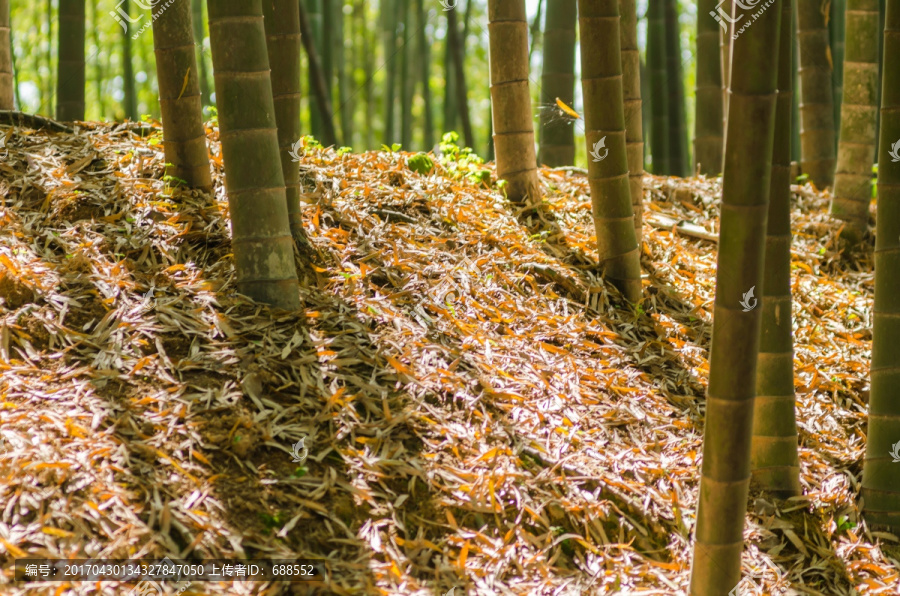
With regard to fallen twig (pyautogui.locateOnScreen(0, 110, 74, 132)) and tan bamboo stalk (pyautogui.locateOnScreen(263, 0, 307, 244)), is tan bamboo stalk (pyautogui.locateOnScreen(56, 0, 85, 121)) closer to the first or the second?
fallen twig (pyautogui.locateOnScreen(0, 110, 74, 132))

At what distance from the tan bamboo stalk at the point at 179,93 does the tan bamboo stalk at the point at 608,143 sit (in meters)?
1.64

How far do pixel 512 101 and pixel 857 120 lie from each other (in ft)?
A: 7.12

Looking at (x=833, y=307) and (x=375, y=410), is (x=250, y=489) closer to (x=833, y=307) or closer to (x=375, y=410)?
(x=375, y=410)

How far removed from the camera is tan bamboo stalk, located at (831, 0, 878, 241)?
414cm

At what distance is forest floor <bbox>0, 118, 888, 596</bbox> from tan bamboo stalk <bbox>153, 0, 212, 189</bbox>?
0.13 m

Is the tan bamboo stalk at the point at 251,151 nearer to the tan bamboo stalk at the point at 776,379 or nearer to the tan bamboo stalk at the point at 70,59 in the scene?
the tan bamboo stalk at the point at 776,379

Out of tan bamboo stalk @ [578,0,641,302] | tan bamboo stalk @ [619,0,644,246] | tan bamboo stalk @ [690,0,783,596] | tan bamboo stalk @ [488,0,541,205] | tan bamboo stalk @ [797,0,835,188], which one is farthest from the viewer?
tan bamboo stalk @ [797,0,835,188]

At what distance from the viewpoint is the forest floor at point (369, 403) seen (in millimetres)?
1928

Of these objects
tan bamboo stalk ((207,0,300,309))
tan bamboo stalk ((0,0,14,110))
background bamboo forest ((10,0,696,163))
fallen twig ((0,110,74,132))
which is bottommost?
tan bamboo stalk ((207,0,300,309))

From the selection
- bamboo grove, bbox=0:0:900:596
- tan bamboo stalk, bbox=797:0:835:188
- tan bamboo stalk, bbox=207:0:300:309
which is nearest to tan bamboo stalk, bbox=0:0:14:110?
bamboo grove, bbox=0:0:900:596

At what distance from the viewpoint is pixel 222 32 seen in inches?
95.6

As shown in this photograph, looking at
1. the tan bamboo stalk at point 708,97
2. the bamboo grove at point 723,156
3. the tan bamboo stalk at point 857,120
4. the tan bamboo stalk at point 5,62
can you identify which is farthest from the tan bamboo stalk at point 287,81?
the tan bamboo stalk at point 708,97

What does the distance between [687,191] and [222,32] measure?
3.13m

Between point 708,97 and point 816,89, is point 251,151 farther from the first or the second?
point 708,97
